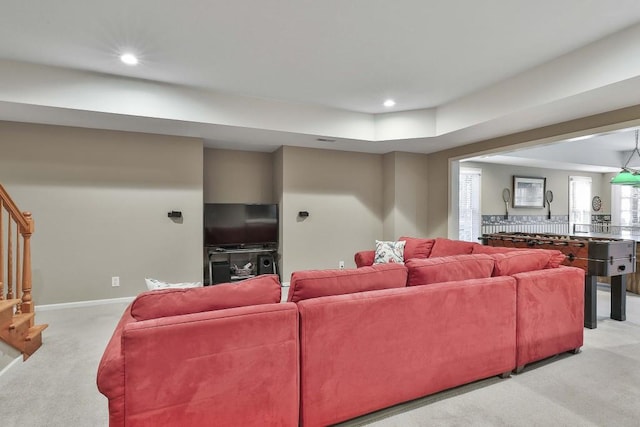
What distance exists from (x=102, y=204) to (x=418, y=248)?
441 cm

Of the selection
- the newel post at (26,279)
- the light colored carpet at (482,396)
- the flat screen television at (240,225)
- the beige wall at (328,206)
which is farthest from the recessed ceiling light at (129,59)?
the light colored carpet at (482,396)

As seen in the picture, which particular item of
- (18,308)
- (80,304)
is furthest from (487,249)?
(80,304)

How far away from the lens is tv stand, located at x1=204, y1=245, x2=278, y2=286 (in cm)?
507

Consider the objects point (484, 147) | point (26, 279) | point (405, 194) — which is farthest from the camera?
point (405, 194)

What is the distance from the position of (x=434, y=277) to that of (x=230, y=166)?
440cm

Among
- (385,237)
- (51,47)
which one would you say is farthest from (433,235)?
(51,47)

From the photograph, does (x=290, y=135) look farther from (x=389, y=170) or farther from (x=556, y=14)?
(x=556, y=14)

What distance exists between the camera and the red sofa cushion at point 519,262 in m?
2.52

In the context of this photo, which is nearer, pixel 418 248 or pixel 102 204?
pixel 102 204

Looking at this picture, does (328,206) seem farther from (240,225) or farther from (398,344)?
(398,344)

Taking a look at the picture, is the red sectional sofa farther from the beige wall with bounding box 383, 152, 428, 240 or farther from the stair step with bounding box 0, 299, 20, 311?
the beige wall with bounding box 383, 152, 428, 240

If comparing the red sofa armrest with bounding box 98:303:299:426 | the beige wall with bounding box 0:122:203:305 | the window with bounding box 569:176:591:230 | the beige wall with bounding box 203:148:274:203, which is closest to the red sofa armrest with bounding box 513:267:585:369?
the red sofa armrest with bounding box 98:303:299:426

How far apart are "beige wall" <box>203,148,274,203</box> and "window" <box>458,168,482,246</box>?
431cm

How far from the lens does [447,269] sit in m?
2.31
